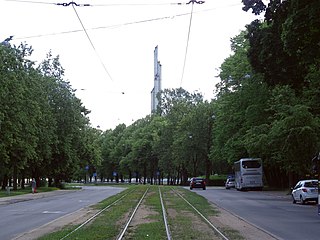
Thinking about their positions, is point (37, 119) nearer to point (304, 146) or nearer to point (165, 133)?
point (304, 146)

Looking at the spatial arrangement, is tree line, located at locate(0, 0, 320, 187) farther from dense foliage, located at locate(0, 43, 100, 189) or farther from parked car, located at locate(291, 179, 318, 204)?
parked car, located at locate(291, 179, 318, 204)

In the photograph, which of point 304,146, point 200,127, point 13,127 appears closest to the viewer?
point 304,146

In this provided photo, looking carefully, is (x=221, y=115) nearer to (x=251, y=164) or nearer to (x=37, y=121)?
(x=251, y=164)

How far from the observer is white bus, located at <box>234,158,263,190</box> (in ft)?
180

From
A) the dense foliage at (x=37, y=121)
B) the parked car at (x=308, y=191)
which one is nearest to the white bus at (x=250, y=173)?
the dense foliage at (x=37, y=121)

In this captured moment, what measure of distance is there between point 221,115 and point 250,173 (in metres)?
9.79

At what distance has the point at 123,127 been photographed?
13888 cm

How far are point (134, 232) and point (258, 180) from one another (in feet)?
139

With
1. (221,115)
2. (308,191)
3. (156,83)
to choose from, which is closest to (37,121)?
(221,115)

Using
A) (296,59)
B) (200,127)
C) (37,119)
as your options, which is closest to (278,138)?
(296,59)

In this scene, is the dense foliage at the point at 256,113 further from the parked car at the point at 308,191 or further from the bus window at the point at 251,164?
the parked car at the point at 308,191

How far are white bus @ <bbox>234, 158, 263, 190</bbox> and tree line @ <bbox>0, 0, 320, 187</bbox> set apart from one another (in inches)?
54.0

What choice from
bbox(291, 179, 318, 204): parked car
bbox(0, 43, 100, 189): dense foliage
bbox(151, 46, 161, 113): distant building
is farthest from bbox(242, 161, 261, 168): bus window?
bbox(151, 46, 161, 113): distant building

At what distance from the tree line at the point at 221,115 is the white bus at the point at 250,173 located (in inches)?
54.0
